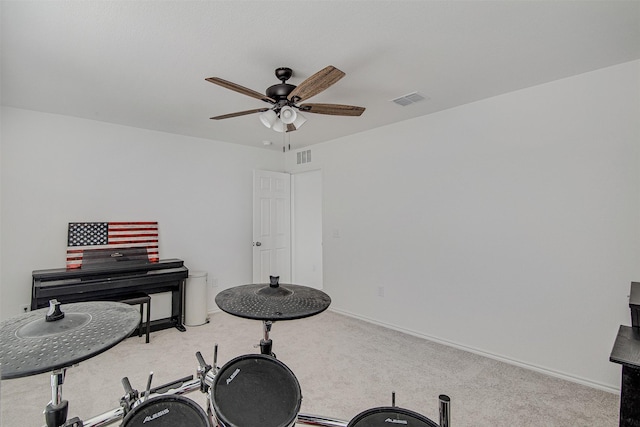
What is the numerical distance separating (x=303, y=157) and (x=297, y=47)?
2893mm

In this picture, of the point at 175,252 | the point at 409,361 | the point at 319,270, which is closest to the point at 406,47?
the point at 409,361

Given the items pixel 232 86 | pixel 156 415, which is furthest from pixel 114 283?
pixel 156 415

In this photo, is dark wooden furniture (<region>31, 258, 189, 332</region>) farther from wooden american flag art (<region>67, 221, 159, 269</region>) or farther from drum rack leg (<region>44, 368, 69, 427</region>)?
drum rack leg (<region>44, 368, 69, 427</region>)

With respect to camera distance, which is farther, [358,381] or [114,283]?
[114,283]

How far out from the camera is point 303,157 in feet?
15.8

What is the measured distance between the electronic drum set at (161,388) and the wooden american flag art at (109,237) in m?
2.63

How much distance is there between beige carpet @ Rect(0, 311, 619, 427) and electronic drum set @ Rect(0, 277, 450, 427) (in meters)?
1.18

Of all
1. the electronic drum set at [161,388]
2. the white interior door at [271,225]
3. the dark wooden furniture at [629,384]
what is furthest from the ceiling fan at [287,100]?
the white interior door at [271,225]

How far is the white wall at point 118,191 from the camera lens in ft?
9.71

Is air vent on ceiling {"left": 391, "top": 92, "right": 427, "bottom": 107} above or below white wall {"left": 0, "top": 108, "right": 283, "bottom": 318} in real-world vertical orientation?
above

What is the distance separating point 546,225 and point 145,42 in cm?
331

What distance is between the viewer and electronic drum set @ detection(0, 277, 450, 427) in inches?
34.2

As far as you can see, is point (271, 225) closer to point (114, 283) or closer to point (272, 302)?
point (114, 283)

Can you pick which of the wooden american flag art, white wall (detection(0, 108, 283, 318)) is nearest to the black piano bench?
the wooden american flag art
